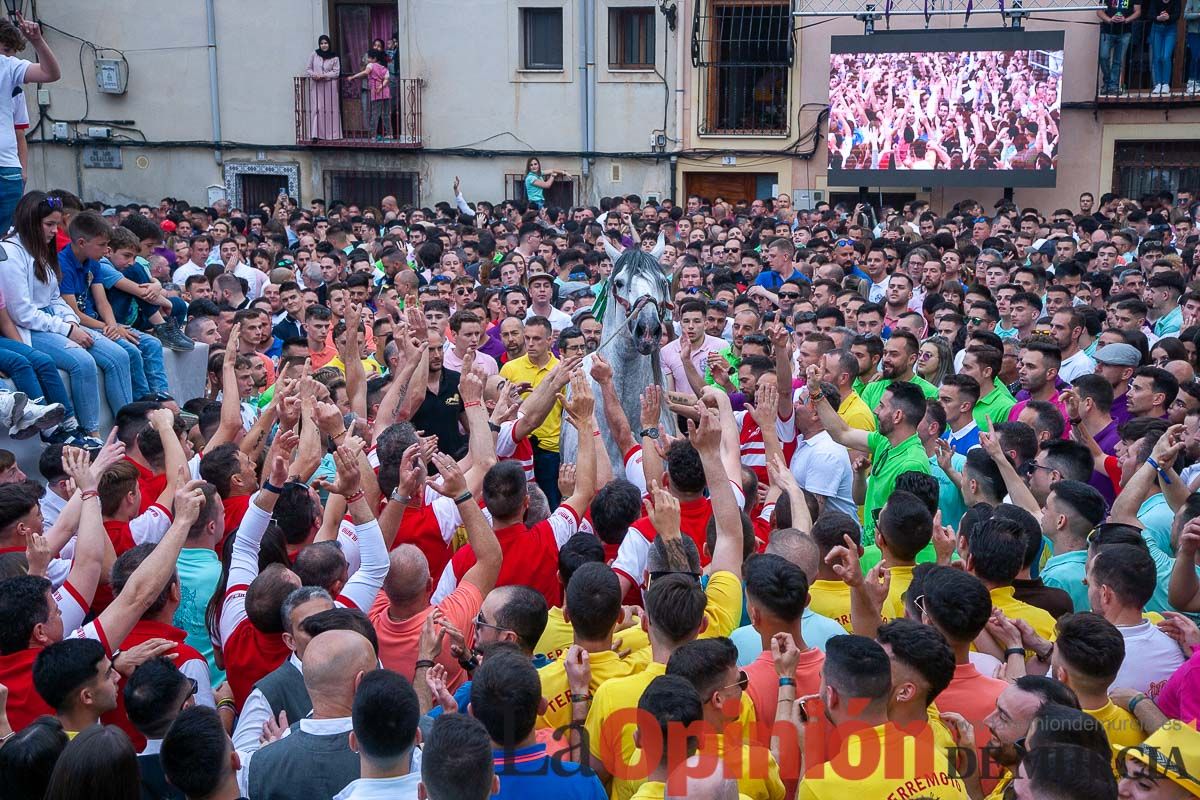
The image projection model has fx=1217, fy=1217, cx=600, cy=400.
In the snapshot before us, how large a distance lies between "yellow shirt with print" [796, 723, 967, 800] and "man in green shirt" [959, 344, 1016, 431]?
14.8 feet

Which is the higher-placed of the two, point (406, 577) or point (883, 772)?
point (406, 577)

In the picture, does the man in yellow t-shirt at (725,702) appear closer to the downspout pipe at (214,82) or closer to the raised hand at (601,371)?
the raised hand at (601,371)

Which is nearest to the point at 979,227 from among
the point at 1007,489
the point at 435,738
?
the point at 1007,489

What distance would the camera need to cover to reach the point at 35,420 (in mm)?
7211

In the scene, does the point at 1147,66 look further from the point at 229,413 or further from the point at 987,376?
the point at 229,413

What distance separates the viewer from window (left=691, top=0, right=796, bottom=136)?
22719 mm

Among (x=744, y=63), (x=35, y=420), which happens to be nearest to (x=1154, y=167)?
(x=744, y=63)

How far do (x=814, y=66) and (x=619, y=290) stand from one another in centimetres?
1673

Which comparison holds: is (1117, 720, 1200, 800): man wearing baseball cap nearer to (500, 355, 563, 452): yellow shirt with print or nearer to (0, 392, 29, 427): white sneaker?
(500, 355, 563, 452): yellow shirt with print

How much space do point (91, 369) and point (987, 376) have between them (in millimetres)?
5860

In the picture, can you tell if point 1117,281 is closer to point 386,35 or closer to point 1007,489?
point 1007,489

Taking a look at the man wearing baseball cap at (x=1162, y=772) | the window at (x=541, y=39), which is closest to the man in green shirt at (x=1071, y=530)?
the man wearing baseball cap at (x=1162, y=772)

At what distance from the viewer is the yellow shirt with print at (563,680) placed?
13.1 feet

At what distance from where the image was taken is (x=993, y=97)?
20562mm
